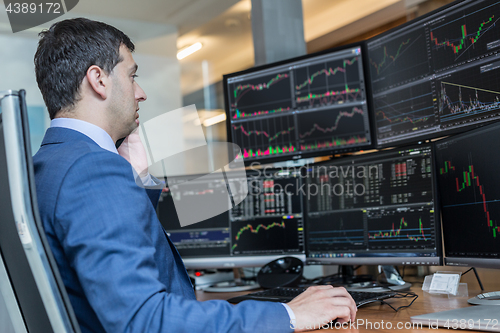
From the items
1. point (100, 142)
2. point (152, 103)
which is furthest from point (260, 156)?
point (152, 103)

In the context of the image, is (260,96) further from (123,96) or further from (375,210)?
(123,96)

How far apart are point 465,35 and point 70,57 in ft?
3.72

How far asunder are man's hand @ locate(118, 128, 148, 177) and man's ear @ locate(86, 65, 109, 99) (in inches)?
18.1

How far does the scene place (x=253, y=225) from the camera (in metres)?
1.85

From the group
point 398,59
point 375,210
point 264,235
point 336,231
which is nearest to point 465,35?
point 398,59

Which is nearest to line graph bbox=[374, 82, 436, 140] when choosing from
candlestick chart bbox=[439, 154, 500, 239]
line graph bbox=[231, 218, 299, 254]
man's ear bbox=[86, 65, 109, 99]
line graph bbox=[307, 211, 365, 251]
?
candlestick chart bbox=[439, 154, 500, 239]

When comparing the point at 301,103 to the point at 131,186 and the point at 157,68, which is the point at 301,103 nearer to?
the point at 131,186

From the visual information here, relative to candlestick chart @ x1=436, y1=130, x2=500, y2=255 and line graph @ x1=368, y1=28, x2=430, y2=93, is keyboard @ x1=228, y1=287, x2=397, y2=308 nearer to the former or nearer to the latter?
candlestick chart @ x1=436, y1=130, x2=500, y2=255

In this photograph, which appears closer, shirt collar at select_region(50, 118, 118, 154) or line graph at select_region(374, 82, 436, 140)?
shirt collar at select_region(50, 118, 118, 154)

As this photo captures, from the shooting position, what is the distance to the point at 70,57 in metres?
0.94

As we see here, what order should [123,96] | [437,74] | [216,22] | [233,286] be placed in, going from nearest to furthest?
[123,96] → [437,74] → [233,286] → [216,22]

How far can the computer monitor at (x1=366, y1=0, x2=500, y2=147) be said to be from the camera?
130 centimetres

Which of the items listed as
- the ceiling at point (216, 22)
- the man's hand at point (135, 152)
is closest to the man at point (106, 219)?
the man's hand at point (135, 152)

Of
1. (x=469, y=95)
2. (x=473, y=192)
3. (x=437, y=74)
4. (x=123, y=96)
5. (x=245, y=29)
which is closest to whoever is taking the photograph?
(x=123, y=96)
